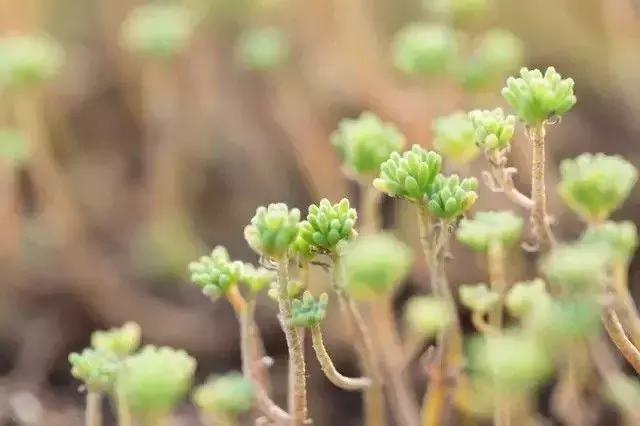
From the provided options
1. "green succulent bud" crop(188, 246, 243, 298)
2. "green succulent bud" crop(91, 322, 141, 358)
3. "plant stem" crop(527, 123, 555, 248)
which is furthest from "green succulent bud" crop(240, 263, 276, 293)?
"plant stem" crop(527, 123, 555, 248)

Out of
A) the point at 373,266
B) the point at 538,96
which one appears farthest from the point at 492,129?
the point at 373,266

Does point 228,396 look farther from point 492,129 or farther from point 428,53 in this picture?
point 428,53

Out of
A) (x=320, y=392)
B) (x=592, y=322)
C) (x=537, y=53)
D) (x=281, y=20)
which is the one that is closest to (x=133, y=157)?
(x=281, y=20)

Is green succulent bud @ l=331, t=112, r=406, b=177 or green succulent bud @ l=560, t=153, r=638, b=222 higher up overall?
green succulent bud @ l=331, t=112, r=406, b=177

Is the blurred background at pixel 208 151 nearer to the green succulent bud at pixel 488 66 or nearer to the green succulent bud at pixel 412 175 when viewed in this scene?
the green succulent bud at pixel 488 66

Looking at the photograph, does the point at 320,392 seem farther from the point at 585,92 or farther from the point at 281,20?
the point at 585,92

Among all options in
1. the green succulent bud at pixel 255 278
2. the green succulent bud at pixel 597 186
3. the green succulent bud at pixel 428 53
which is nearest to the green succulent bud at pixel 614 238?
the green succulent bud at pixel 597 186

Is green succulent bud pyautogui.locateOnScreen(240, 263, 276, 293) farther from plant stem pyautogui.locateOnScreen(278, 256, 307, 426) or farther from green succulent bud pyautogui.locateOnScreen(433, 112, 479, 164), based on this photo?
green succulent bud pyautogui.locateOnScreen(433, 112, 479, 164)
